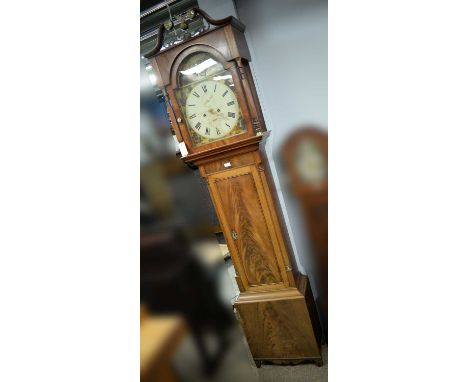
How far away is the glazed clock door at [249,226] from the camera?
5.84 ft

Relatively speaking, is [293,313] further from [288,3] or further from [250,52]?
[288,3]

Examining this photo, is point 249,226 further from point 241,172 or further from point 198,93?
point 198,93

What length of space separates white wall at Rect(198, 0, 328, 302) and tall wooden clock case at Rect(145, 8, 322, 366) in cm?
15

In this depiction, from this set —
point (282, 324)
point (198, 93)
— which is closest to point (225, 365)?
point (198, 93)

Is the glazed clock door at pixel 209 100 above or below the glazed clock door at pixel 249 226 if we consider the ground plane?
above

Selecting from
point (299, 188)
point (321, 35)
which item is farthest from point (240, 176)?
point (321, 35)

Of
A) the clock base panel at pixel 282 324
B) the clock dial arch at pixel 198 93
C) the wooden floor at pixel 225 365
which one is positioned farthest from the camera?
the clock base panel at pixel 282 324

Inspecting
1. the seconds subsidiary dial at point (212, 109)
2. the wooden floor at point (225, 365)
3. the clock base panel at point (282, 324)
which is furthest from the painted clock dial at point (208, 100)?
the wooden floor at point (225, 365)

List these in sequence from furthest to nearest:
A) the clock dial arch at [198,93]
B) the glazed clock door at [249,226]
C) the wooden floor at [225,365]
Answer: the glazed clock door at [249,226] < the clock dial arch at [198,93] < the wooden floor at [225,365]

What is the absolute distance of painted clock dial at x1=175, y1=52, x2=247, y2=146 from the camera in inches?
65.2

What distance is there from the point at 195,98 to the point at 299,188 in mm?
832

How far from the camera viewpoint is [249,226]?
1838mm

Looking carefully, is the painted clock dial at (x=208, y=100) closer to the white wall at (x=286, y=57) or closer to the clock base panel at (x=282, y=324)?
the white wall at (x=286, y=57)

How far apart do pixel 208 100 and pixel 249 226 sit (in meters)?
0.74
